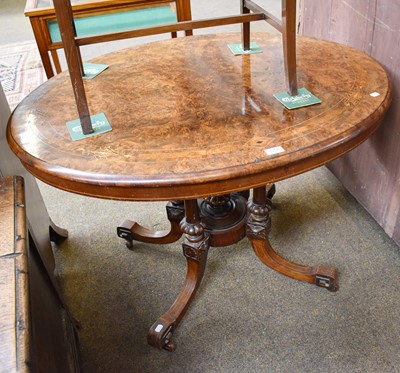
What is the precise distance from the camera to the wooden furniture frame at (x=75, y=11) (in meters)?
2.02

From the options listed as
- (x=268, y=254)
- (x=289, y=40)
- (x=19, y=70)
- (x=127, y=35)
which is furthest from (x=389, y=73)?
(x=19, y=70)

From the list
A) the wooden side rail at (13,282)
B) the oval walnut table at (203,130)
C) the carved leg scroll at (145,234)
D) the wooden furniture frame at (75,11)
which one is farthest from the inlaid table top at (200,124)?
the wooden furniture frame at (75,11)

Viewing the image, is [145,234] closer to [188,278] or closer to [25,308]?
[188,278]

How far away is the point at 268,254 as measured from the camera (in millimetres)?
1350

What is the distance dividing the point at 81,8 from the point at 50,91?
1276 millimetres

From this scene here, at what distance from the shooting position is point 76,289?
145cm

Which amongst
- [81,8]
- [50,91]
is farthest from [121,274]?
[81,8]

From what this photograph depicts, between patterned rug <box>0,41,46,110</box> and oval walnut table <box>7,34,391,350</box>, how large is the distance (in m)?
1.88

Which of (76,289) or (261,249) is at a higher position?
(261,249)

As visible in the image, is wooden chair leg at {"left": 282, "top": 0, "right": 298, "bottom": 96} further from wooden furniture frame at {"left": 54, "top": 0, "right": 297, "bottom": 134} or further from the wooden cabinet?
the wooden cabinet

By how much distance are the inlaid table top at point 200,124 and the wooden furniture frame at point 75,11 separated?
3.42 feet

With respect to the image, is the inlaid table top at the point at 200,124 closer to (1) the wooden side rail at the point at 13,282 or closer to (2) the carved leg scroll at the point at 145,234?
(1) the wooden side rail at the point at 13,282

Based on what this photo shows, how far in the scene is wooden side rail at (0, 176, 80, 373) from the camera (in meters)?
0.60

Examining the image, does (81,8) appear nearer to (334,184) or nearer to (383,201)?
(334,184)
